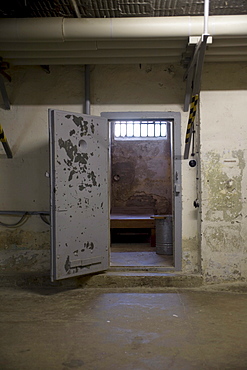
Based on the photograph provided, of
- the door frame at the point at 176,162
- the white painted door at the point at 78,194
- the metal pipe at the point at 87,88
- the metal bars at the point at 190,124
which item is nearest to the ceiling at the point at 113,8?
the metal pipe at the point at 87,88

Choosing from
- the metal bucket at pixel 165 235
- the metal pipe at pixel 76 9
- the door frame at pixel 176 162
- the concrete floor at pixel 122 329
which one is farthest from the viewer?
the metal bucket at pixel 165 235

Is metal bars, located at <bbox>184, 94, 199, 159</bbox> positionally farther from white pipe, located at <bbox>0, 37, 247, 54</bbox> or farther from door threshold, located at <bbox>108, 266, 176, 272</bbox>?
door threshold, located at <bbox>108, 266, 176, 272</bbox>

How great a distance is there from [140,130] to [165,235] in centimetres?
455

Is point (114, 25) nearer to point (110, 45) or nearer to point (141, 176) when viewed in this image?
point (110, 45)

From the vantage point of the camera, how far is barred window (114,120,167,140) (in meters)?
9.73

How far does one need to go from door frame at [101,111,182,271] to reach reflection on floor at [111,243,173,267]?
1.10ft

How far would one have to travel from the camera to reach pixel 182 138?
4973 millimetres

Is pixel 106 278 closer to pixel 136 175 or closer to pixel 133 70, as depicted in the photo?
pixel 133 70

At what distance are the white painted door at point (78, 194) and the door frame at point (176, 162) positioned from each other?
1.26 ft

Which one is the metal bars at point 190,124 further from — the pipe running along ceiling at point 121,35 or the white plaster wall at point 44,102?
the pipe running along ceiling at point 121,35

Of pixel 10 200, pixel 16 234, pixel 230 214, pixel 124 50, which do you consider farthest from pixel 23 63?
pixel 230 214

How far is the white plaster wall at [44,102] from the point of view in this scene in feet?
16.4

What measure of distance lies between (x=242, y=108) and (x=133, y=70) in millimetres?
1593

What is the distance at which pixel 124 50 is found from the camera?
444 cm
